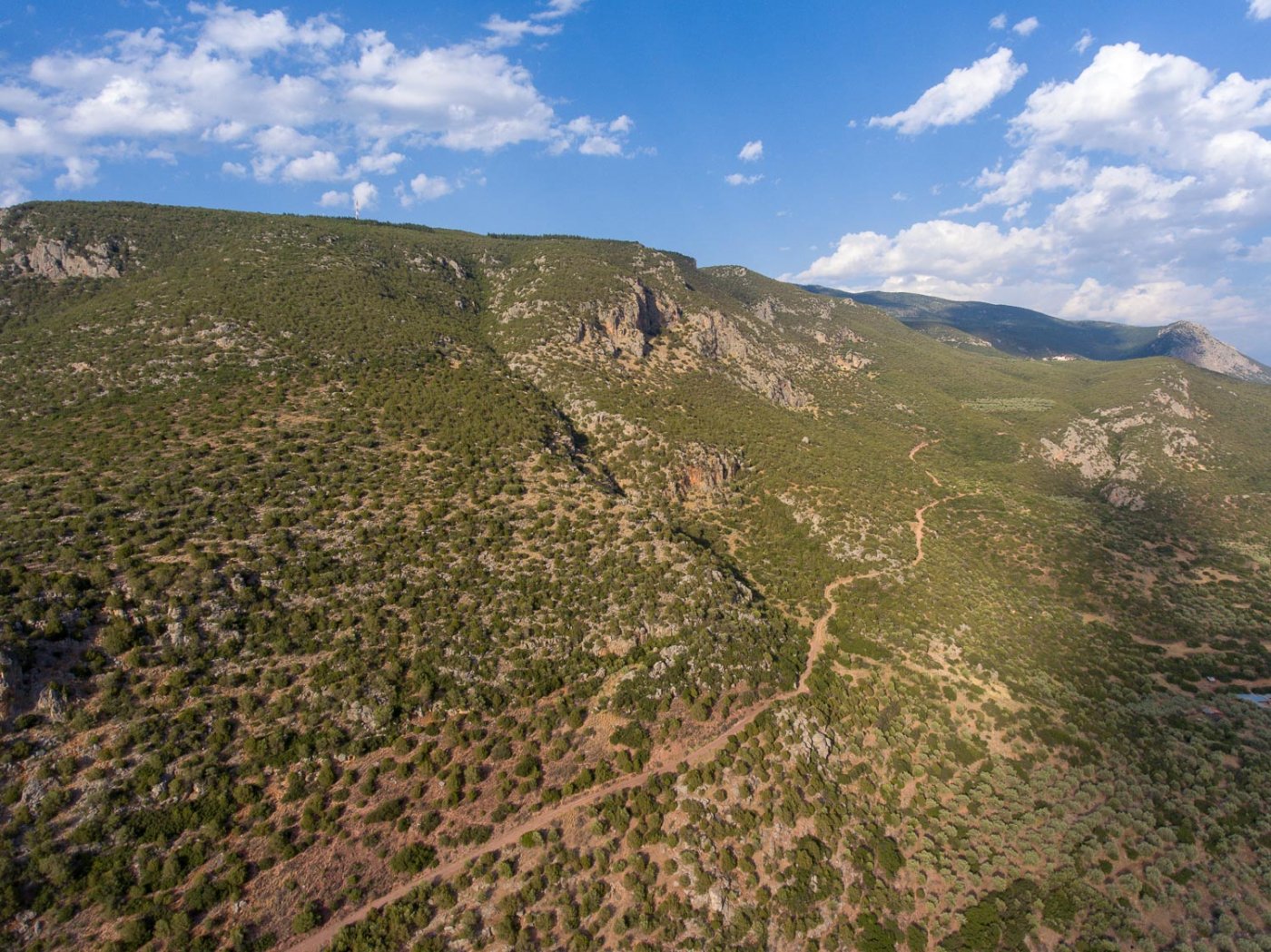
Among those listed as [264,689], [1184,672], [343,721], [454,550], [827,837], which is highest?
[454,550]


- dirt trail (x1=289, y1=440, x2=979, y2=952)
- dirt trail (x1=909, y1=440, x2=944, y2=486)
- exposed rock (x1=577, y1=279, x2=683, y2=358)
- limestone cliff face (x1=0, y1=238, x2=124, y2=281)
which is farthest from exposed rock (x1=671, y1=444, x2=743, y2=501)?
limestone cliff face (x1=0, y1=238, x2=124, y2=281)

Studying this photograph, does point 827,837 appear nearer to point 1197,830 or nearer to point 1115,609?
point 1197,830

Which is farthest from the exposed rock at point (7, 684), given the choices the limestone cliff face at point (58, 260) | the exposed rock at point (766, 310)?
the exposed rock at point (766, 310)

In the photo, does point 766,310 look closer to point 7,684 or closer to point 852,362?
point 852,362

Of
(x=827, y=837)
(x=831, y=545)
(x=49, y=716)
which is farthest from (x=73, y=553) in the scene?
(x=831, y=545)

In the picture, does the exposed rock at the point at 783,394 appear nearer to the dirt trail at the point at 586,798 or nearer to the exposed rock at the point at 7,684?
the dirt trail at the point at 586,798
